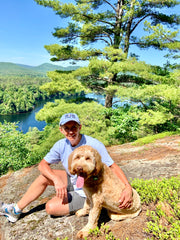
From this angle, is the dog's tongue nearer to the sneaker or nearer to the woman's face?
the woman's face

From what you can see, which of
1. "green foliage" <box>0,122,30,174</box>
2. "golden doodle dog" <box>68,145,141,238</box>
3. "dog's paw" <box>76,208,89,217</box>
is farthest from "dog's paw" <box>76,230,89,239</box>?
"green foliage" <box>0,122,30,174</box>

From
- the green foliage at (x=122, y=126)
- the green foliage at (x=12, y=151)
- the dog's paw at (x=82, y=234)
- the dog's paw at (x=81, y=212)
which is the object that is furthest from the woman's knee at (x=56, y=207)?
the green foliage at (x=12, y=151)

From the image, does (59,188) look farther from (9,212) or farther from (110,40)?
(110,40)

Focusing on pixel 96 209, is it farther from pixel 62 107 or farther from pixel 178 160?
pixel 62 107

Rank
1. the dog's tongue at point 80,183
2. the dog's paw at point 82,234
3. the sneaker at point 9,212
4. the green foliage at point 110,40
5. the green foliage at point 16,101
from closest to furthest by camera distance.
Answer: the dog's tongue at point 80,183
the dog's paw at point 82,234
the sneaker at point 9,212
the green foliage at point 110,40
the green foliage at point 16,101

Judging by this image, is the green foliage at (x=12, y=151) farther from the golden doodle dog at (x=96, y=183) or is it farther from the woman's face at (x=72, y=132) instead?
the golden doodle dog at (x=96, y=183)

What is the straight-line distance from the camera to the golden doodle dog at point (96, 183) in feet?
4.27

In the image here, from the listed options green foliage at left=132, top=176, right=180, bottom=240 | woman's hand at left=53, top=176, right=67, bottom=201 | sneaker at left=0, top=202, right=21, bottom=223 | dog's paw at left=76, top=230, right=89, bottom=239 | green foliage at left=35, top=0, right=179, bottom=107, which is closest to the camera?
green foliage at left=132, top=176, right=180, bottom=240

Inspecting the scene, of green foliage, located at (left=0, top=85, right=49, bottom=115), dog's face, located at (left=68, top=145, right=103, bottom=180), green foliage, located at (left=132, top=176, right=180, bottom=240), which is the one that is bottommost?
green foliage, located at (left=0, top=85, right=49, bottom=115)

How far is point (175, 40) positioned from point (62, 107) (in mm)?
6674

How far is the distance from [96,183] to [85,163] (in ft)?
1.10

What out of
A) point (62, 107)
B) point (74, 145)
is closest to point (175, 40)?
point (62, 107)

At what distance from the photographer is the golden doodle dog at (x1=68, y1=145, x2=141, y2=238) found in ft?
4.27

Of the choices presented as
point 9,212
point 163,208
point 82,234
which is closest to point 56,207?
point 82,234
